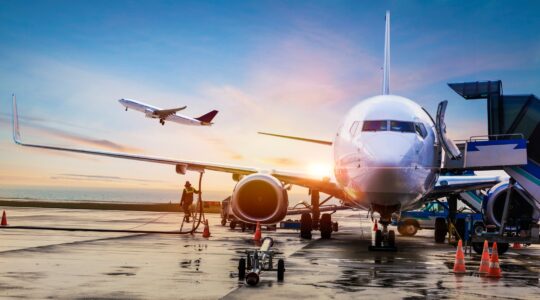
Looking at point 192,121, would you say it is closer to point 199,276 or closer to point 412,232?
point 412,232

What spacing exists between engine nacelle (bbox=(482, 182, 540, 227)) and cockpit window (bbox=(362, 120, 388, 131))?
18.2 feet

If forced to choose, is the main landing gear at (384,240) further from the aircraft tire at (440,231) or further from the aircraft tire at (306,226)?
the aircraft tire at (440,231)

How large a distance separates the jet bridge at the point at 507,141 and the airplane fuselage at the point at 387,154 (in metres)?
1.33

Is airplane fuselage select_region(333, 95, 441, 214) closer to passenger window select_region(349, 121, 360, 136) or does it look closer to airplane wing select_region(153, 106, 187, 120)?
passenger window select_region(349, 121, 360, 136)

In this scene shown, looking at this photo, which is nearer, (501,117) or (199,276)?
(199,276)

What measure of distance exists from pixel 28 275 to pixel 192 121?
6586 cm

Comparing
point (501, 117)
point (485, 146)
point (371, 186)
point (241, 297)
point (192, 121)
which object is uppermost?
point (192, 121)

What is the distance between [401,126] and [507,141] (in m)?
3.33

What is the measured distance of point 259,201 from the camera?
16109mm

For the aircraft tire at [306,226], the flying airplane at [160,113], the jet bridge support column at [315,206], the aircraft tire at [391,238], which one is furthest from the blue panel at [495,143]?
the flying airplane at [160,113]

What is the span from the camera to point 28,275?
9.48m

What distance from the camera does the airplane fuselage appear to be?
12.6 meters

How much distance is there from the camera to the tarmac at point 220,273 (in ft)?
27.2

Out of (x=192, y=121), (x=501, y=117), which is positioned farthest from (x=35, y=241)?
(x=192, y=121)
